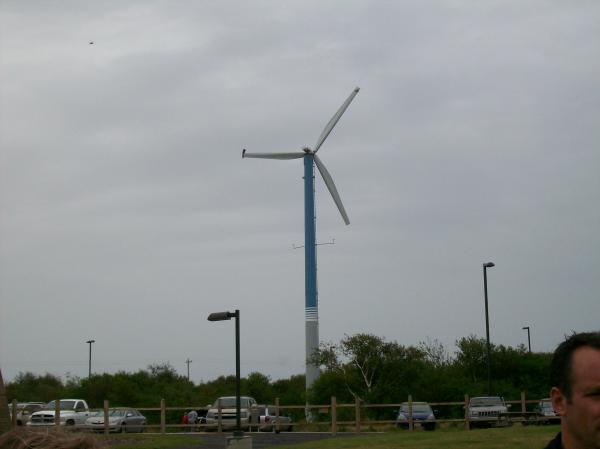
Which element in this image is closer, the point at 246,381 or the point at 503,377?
the point at 503,377

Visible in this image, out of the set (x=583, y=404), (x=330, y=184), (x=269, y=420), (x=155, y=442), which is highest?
(x=330, y=184)

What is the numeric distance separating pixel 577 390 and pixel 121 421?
40.9 m

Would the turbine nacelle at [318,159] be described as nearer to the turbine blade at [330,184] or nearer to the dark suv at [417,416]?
the turbine blade at [330,184]

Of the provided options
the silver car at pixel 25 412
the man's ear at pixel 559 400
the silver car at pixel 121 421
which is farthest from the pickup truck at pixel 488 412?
the man's ear at pixel 559 400

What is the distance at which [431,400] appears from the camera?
5250 centimetres

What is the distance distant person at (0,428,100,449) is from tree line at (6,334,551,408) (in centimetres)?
4950

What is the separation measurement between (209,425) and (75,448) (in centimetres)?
3955

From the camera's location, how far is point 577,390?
356 cm

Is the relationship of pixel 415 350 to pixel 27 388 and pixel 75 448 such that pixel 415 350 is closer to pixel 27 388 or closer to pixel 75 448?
pixel 27 388

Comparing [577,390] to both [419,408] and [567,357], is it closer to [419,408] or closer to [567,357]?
[567,357]

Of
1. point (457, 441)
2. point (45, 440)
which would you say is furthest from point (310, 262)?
point (45, 440)

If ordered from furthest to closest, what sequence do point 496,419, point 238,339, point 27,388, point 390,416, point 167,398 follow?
point 27,388 < point 167,398 < point 390,416 < point 496,419 < point 238,339

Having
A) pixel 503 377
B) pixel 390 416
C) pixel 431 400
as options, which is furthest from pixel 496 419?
pixel 503 377

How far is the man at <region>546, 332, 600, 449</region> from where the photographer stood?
3.50m
